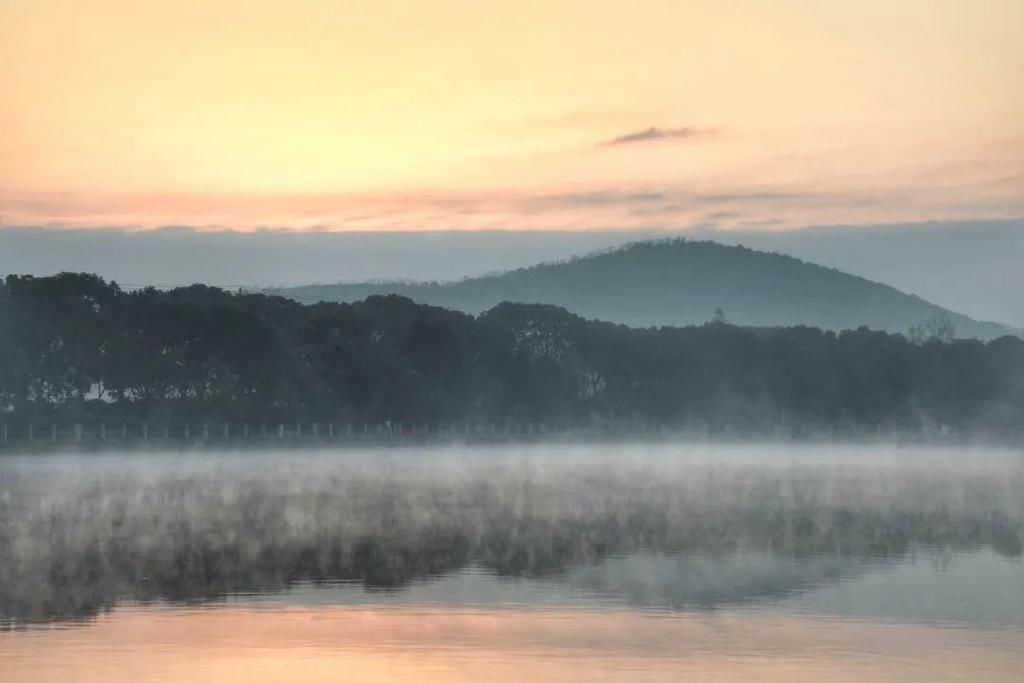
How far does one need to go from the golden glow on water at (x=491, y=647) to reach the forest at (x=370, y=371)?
99604mm

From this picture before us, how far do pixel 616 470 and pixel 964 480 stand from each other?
1843cm

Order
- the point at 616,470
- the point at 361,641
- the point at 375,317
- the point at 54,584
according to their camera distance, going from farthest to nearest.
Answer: the point at 375,317
the point at 616,470
the point at 54,584
the point at 361,641

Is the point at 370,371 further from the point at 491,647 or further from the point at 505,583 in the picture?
the point at 491,647

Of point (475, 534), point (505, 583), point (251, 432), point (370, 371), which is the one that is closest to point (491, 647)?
point (505, 583)

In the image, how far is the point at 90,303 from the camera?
142 metres

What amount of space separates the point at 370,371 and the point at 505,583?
115953 millimetres

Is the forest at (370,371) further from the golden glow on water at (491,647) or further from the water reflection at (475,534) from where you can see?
the golden glow on water at (491,647)

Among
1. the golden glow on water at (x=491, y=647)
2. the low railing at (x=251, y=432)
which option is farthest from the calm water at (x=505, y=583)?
the low railing at (x=251, y=432)

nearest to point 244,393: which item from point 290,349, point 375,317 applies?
point 290,349

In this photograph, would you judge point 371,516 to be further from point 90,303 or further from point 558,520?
point 90,303

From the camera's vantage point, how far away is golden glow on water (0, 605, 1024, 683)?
2464 centimetres

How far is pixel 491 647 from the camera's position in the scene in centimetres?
2697

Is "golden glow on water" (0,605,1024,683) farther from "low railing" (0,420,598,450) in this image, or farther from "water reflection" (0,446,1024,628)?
"low railing" (0,420,598,450)

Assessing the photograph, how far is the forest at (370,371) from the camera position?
136 m
